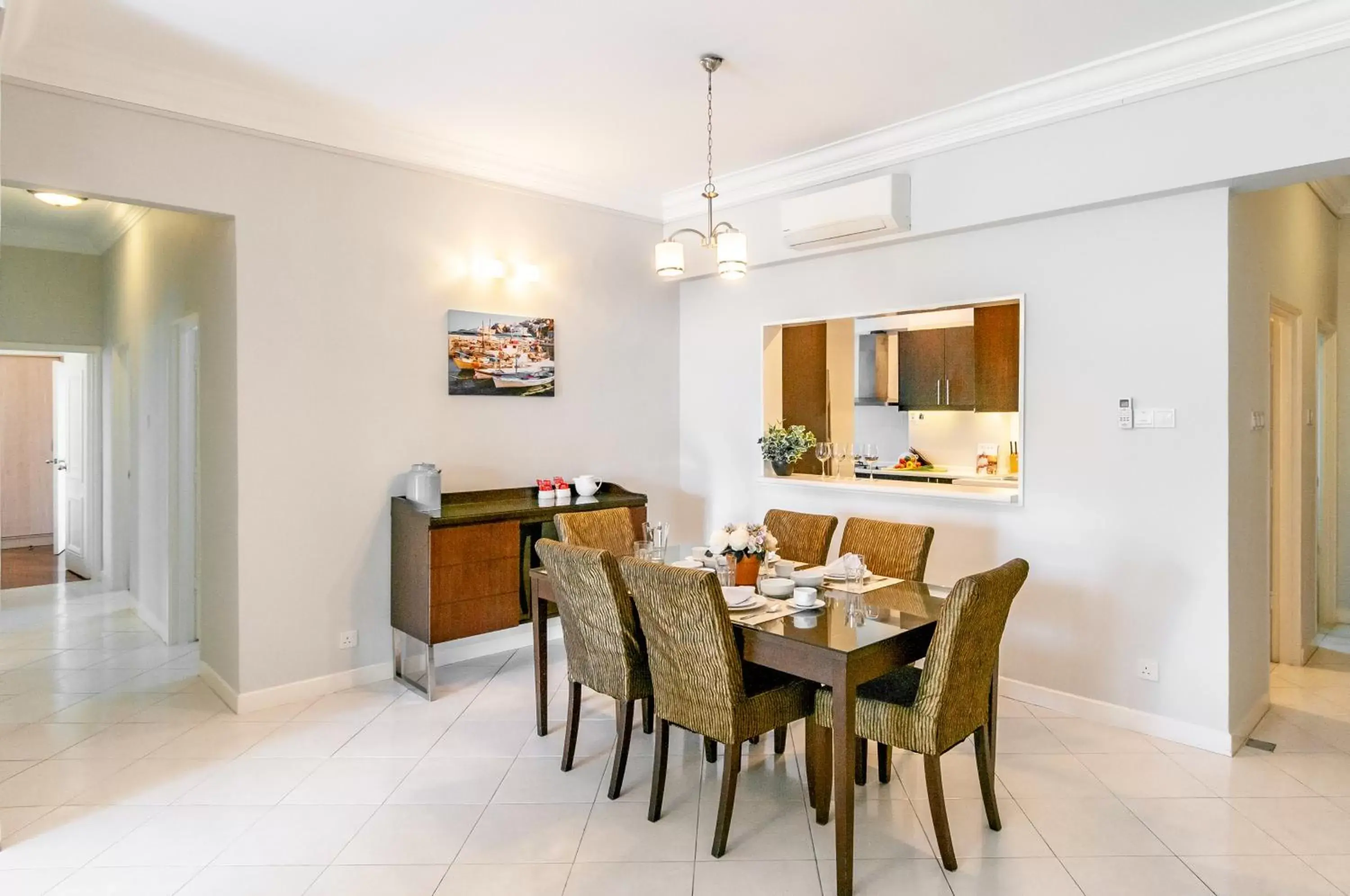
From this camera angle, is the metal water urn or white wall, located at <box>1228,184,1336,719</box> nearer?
white wall, located at <box>1228,184,1336,719</box>

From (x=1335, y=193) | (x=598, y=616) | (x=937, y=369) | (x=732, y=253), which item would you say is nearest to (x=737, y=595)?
(x=598, y=616)

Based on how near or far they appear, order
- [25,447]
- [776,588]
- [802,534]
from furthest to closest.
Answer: [25,447] < [802,534] < [776,588]

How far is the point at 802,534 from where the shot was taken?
3807 millimetres

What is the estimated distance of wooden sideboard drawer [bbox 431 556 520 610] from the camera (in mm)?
3842

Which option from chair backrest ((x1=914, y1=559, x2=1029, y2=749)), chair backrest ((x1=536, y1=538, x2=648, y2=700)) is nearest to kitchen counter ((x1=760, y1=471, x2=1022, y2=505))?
chair backrest ((x1=914, y1=559, x2=1029, y2=749))

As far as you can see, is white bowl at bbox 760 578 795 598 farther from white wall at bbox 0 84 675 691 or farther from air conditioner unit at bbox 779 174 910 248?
white wall at bbox 0 84 675 691

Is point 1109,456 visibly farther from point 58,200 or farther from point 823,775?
point 58,200

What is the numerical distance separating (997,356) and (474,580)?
3423mm

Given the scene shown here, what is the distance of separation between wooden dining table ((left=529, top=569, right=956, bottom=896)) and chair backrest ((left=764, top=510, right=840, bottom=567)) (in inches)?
30.0

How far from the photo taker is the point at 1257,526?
352cm

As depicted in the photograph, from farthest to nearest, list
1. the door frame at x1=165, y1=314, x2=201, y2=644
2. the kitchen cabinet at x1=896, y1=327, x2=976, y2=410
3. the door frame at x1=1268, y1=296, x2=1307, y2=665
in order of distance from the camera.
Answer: the kitchen cabinet at x1=896, y1=327, x2=976, y2=410 < the door frame at x1=165, y1=314, x2=201, y2=644 < the door frame at x1=1268, y1=296, x2=1307, y2=665

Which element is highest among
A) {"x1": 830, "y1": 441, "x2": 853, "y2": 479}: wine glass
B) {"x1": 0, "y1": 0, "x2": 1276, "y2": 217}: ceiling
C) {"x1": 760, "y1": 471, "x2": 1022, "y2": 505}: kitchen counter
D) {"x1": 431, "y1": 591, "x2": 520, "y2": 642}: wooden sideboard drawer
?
{"x1": 0, "y1": 0, "x2": 1276, "y2": 217}: ceiling

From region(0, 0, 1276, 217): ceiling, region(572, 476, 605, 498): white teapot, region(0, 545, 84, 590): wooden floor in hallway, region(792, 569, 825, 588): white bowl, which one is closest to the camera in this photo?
region(0, 0, 1276, 217): ceiling

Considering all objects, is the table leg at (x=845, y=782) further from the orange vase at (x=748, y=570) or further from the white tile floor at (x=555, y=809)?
the orange vase at (x=748, y=570)
